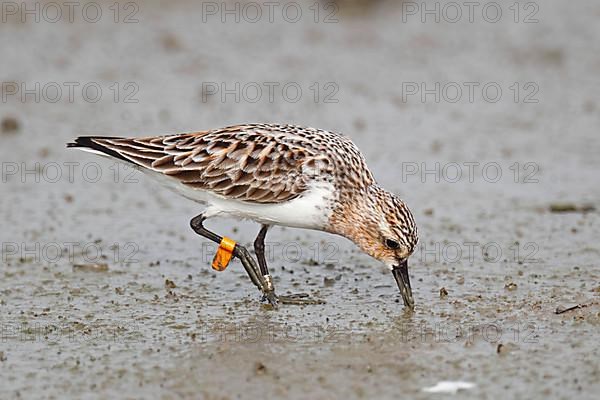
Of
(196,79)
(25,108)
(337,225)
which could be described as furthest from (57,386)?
(196,79)

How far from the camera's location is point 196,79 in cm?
1588

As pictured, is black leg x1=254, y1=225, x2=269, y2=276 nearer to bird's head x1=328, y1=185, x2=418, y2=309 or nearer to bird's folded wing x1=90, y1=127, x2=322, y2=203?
bird's folded wing x1=90, y1=127, x2=322, y2=203

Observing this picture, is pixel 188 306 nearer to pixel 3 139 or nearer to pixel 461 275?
pixel 461 275

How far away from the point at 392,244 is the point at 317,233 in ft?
8.61

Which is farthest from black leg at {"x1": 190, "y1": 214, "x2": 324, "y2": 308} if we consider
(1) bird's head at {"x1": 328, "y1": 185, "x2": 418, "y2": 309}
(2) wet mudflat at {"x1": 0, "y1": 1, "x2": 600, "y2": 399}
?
(1) bird's head at {"x1": 328, "y1": 185, "x2": 418, "y2": 309}

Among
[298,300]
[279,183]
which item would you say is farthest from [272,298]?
[279,183]

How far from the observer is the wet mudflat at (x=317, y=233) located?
7531 mm

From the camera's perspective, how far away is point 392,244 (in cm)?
872

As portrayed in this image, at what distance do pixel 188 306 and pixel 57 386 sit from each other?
6.44 feet

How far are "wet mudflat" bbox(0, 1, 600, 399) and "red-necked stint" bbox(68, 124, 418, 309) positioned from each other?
554 mm

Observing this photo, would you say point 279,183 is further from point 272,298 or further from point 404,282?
point 404,282

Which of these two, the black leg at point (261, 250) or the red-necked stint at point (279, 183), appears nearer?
the red-necked stint at point (279, 183)

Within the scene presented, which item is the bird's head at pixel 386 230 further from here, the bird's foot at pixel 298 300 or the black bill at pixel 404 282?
the bird's foot at pixel 298 300

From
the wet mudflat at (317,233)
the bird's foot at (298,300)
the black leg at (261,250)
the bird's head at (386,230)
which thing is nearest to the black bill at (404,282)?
the bird's head at (386,230)
